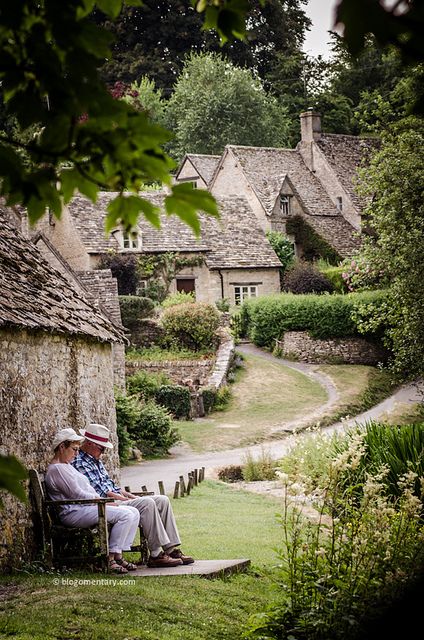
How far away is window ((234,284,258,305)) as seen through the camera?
4791 cm

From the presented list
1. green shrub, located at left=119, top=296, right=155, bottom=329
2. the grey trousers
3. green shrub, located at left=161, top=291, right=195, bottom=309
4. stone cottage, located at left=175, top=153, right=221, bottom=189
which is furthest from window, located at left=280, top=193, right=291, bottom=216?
the grey trousers

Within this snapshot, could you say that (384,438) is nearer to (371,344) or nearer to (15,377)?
(15,377)

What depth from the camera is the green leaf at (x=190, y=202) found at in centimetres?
344

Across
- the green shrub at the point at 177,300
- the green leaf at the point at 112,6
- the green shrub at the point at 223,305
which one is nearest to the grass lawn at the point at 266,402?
the green shrub at the point at 177,300

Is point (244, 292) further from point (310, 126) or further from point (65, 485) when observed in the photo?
point (65, 485)

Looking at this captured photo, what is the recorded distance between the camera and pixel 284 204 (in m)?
54.1

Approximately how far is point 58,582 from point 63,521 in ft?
3.31

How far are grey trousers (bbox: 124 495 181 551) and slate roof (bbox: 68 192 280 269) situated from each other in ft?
106

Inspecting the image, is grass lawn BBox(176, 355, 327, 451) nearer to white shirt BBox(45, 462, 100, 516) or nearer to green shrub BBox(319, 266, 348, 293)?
green shrub BBox(319, 266, 348, 293)

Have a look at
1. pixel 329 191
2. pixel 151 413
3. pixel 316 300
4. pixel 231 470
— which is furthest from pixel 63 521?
pixel 329 191

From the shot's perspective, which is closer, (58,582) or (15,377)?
(58,582)

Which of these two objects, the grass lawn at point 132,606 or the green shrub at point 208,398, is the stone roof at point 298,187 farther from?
the grass lawn at point 132,606

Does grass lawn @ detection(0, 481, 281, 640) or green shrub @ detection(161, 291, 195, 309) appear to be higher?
green shrub @ detection(161, 291, 195, 309)

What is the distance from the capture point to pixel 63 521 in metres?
10.6
